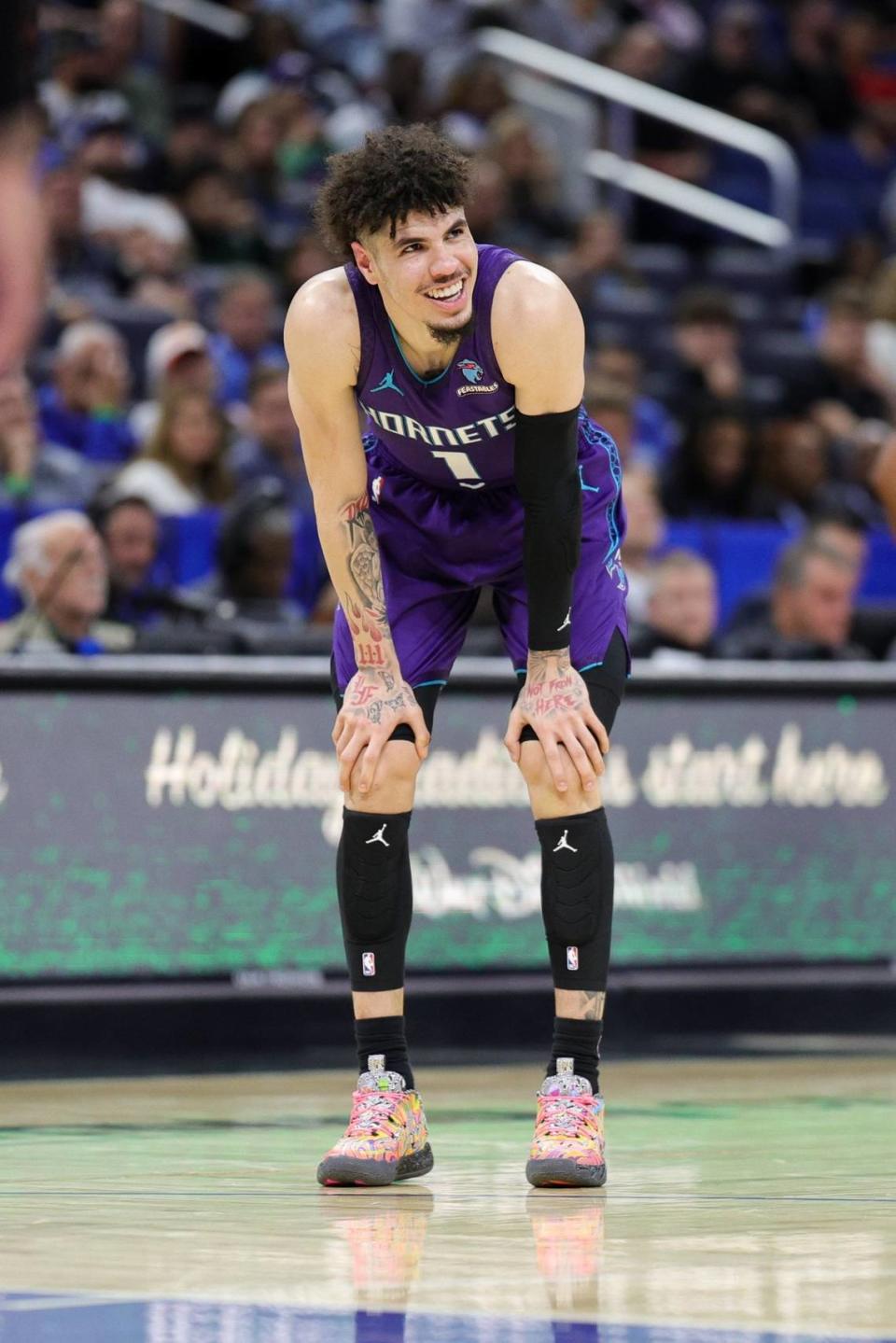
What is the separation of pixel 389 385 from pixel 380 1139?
4.26 feet

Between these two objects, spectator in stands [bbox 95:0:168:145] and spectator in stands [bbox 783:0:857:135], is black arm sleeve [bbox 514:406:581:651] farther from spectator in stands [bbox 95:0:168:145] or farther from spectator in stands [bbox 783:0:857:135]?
spectator in stands [bbox 783:0:857:135]

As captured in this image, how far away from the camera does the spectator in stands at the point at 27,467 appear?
8.51 metres

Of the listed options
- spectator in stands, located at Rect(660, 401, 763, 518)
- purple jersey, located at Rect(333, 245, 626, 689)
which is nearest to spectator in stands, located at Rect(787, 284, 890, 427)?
spectator in stands, located at Rect(660, 401, 763, 518)

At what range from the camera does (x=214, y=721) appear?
650cm

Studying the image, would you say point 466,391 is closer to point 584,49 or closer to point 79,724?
point 79,724

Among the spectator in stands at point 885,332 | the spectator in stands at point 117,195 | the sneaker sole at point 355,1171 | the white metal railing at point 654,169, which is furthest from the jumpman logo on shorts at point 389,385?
the white metal railing at point 654,169

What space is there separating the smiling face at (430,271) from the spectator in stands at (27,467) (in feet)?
14.4

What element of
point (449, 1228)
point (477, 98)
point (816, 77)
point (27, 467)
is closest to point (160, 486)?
point (27, 467)

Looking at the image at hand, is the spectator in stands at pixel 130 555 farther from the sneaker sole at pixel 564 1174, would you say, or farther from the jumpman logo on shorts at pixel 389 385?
the sneaker sole at pixel 564 1174

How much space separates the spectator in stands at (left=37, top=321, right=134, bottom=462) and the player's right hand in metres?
5.21

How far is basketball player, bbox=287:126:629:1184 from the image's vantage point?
4152 mm

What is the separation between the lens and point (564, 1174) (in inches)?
161

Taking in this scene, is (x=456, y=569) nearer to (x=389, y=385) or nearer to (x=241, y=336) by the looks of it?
(x=389, y=385)

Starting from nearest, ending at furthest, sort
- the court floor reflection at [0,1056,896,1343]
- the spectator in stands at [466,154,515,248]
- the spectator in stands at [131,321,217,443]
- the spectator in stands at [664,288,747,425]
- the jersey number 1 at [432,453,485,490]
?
the court floor reflection at [0,1056,896,1343]
the jersey number 1 at [432,453,485,490]
the spectator in stands at [131,321,217,443]
the spectator in stands at [664,288,747,425]
the spectator in stands at [466,154,515,248]
